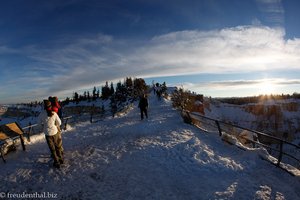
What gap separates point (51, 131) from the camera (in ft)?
33.3

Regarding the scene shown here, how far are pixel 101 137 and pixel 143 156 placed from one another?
5152mm

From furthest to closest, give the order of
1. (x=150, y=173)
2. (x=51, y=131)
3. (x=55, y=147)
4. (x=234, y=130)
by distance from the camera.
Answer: (x=234, y=130), (x=55, y=147), (x=51, y=131), (x=150, y=173)

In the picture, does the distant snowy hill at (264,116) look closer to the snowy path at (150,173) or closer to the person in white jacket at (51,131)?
the snowy path at (150,173)

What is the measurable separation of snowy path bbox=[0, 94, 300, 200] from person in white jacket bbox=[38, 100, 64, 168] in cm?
46

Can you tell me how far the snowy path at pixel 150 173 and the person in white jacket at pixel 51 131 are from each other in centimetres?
46

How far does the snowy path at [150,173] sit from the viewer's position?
830 cm

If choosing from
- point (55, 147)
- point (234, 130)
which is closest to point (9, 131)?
point (55, 147)

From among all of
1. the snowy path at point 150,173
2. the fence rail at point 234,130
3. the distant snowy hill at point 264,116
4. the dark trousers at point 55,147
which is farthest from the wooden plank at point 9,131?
the distant snowy hill at point 264,116

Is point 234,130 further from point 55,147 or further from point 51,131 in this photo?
point 51,131

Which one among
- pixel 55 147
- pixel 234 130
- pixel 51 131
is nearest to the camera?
pixel 51 131

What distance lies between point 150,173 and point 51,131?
405 centimetres

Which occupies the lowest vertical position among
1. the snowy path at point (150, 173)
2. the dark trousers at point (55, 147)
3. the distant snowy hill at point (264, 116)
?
the distant snowy hill at point (264, 116)

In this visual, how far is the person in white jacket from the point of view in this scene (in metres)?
10.1

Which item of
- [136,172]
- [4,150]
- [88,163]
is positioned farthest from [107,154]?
[4,150]
